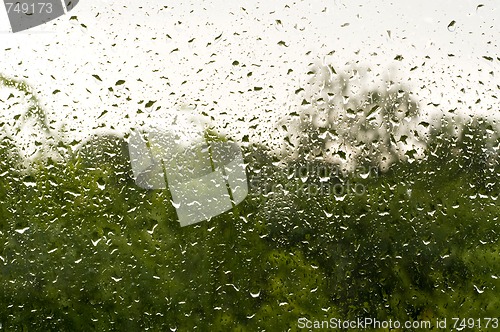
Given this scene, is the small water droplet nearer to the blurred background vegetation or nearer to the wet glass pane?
the wet glass pane

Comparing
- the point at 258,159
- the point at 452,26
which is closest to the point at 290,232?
the point at 258,159

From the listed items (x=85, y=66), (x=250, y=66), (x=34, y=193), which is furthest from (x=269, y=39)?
(x=34, y=193)

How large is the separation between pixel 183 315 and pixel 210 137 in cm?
47

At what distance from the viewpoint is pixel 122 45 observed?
140 centimetres

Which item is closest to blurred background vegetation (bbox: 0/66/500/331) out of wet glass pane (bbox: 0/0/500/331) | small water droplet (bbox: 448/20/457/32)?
wet glass pane (bbox: 0/0/500/331)

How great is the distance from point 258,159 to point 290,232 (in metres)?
0.21

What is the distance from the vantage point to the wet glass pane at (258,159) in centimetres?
139

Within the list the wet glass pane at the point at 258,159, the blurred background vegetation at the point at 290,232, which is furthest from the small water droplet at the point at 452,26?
the blurred background vegetation at the point at 290,232

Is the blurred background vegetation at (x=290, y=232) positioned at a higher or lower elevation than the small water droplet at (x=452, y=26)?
lower

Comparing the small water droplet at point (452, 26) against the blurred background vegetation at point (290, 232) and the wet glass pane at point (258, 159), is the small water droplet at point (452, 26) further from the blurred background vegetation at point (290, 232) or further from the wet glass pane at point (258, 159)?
the blurred background vegetation at point (290, 232)

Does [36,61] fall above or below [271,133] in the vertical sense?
above

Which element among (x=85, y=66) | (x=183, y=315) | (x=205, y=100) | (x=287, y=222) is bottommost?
(x=183, y=315)

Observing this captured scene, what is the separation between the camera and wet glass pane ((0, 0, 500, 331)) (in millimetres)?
1387

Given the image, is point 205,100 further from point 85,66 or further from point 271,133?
point 85,66
